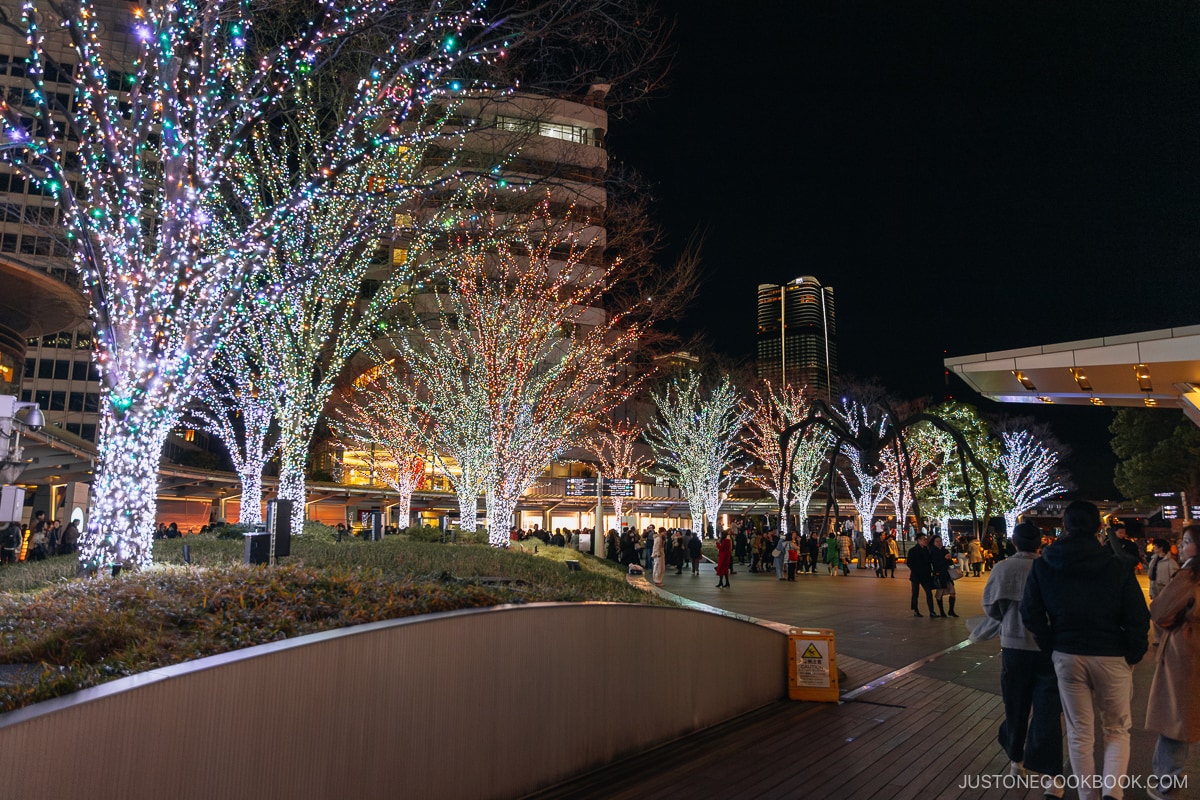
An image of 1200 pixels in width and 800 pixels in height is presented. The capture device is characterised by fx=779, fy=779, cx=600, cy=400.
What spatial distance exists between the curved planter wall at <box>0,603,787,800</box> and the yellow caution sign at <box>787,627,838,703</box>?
1.26m

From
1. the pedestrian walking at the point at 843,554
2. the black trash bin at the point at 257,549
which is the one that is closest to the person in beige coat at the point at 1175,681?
the black trash bin at the point at 257,549

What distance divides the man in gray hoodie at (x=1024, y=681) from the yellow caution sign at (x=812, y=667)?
2509 millimetres

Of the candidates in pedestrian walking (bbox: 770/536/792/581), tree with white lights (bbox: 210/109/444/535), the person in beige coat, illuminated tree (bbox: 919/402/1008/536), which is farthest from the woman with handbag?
illuminated tree (bbox: 919/402/1008/536)

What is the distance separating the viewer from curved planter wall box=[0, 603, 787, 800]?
9.18 ft

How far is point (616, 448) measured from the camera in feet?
140

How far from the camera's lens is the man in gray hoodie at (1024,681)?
183 inches

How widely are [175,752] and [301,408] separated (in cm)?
1389

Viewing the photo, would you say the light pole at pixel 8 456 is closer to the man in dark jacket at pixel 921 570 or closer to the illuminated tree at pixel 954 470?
the man in dark jacket at pixel 921 570

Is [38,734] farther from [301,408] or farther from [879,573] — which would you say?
[879,573]

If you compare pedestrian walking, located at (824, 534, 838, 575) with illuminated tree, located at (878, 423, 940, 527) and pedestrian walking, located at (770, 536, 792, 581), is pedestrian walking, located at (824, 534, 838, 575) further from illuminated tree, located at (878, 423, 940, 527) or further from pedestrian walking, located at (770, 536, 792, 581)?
illuminated tree, located at (878, 423, 940, 527)

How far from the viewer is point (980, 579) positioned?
2534cm

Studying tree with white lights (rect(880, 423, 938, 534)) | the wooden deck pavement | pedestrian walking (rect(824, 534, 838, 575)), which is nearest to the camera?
the wooden deck pavement

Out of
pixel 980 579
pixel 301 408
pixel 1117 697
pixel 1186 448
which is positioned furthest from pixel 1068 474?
pixel 1117 697

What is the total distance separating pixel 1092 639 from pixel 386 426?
1202 inches
